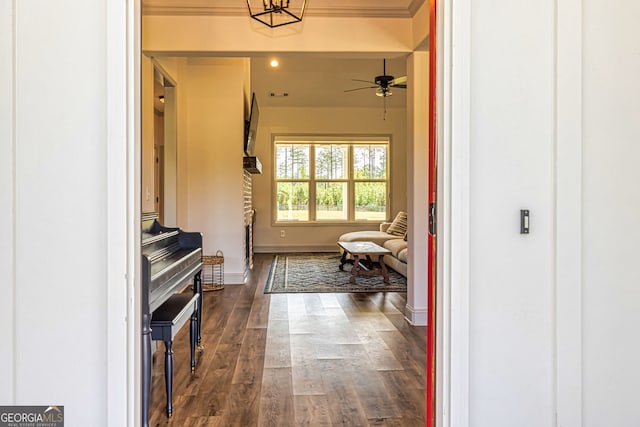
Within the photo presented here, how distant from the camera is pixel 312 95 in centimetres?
799

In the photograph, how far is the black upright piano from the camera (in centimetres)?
175

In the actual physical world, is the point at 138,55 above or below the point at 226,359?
above

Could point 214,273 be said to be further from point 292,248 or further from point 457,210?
point 457,210

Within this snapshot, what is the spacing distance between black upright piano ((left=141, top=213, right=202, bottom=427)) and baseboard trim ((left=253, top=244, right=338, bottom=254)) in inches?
213

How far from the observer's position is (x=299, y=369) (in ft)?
8.45

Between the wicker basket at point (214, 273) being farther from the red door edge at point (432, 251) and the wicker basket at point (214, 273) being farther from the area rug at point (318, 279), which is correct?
the red door edge at point (432, 251)

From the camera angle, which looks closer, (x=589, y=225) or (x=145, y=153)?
(x=589, y=225)

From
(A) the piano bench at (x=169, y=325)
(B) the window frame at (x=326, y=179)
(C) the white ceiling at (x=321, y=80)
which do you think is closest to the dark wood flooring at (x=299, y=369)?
(A) the piano bench at (x=169, y=325)

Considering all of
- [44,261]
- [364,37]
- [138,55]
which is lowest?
[44,261]

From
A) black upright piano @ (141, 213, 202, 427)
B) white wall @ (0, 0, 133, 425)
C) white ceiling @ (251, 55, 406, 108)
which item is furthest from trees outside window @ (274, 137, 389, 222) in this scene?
white wall @ (0, 0, 133, 425)

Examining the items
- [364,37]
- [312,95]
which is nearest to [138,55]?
[364,37]

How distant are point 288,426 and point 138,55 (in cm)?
171

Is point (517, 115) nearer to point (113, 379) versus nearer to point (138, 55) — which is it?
point (138, 55)

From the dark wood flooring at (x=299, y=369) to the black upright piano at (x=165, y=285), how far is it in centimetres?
20
